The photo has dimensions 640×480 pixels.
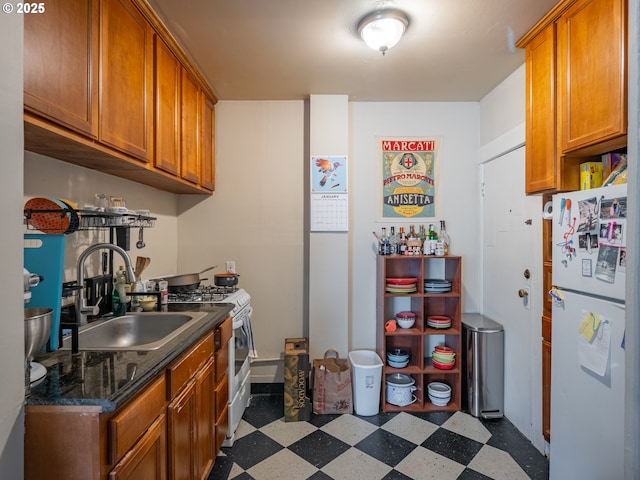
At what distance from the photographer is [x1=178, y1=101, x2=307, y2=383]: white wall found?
2785 millimetres

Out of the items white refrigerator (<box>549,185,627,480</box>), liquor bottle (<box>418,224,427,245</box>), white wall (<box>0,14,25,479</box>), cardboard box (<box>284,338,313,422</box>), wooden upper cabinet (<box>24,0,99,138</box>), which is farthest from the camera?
liquor bottle (<box>418,224,427,245</box>)

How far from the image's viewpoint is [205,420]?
1.60 meters

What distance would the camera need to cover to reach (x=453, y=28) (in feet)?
5.83

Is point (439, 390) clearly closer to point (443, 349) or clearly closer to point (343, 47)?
point (443, 349)

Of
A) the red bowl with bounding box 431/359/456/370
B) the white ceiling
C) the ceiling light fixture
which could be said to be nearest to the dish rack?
the white ceiling

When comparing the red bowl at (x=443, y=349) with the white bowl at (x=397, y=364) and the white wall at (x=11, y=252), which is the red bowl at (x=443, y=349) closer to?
the white bowl at (x=397, y=364)

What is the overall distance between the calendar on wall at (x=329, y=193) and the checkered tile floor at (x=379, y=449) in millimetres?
1459

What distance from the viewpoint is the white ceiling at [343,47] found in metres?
1.63

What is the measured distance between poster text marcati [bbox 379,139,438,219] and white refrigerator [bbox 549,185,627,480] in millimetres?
1286

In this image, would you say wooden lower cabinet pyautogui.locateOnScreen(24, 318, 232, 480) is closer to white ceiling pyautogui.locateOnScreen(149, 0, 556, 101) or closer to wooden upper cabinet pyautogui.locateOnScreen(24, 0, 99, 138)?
wooden upper cabinet pyautogui.locateOnScreen(24, 0, 99, 138)

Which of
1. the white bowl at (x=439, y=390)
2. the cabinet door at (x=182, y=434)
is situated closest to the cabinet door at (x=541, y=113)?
the white bowl at (x=439, y=390)

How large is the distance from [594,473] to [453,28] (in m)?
2.18

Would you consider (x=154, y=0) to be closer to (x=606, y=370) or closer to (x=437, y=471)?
(x=606, y=370)

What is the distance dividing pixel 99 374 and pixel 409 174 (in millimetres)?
2516
